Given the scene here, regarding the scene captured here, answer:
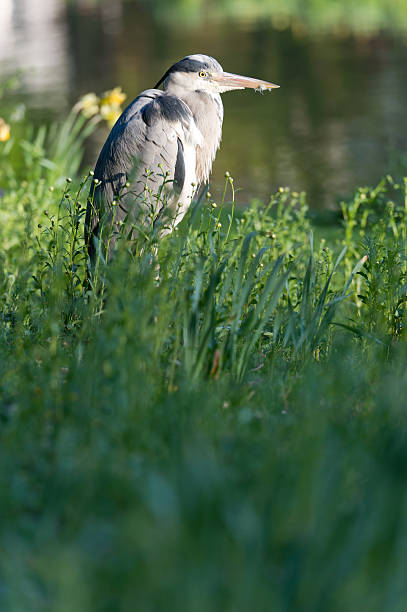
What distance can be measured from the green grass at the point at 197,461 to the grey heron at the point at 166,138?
103cm

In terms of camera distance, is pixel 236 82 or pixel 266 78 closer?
pixel 236 82

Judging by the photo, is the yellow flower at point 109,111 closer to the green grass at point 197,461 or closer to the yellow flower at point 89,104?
the yellow flower at point 89,104

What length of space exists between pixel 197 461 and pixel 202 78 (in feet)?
10.8

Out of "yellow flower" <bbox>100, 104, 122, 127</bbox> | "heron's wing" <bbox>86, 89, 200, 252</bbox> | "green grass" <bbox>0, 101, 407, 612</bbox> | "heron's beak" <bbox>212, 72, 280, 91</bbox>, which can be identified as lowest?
"green grass" <bbox>0, 101, 407, 612</bbox>

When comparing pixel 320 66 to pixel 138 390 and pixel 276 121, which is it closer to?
pixel 276 121

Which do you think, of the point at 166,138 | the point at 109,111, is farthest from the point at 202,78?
the point at 109,111

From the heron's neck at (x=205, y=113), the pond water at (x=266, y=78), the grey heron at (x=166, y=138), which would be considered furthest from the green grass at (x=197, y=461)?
the pond water at (x=266, y=78)

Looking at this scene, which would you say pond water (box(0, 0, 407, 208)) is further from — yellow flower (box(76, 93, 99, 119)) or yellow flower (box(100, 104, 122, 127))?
yellow flower (box(100, 104, 122, 127))

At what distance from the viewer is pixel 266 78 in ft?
42.4

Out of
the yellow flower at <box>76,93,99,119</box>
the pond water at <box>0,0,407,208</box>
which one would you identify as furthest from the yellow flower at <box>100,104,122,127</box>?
the pond water at <box>0,0,407,208</box>

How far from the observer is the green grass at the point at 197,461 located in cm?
131

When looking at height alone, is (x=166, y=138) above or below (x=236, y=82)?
below

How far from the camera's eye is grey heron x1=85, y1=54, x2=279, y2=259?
4016 mm

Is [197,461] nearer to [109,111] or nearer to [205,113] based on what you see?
[205,113]
